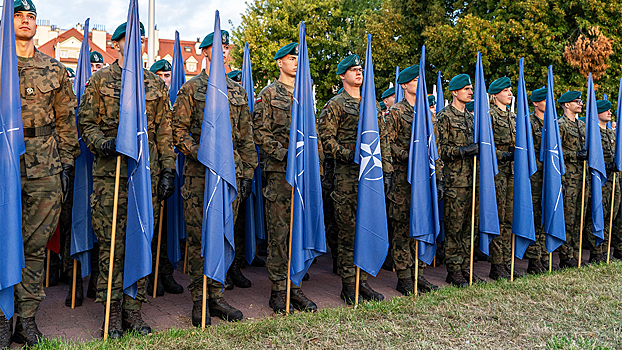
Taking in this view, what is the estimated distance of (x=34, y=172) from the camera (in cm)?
357

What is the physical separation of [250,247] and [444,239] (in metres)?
2.20

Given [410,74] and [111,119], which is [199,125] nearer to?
[111,119]

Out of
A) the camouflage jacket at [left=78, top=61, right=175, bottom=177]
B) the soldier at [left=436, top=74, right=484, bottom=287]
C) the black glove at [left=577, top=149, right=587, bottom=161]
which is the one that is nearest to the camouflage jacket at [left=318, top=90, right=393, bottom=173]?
the soldier at [left=436, top=74, right=484, bottom=287]

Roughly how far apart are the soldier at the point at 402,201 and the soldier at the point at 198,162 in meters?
1.70

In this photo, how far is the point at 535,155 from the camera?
637 centimetres

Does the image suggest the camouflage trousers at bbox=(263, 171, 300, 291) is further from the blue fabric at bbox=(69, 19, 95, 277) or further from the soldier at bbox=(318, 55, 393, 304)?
the blue fabric at bbox=(69, 19, 95, 277)

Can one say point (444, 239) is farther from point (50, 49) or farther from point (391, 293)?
point (50, 49)

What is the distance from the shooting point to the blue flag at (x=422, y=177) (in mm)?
5105

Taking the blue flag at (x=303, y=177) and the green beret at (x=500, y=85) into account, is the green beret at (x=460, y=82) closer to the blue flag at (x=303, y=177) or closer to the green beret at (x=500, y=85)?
the green beret at (x=500, y=85)

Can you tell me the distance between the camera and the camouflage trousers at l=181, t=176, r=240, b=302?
4.10m

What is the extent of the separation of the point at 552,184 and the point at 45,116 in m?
5.48

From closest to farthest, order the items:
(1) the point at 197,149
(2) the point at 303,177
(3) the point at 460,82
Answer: (1) the point at 197,149 < (2) the point at 303,177 < (3) the point at 460,82

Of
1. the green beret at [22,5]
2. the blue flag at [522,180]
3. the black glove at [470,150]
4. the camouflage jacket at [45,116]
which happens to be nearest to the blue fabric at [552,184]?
the blue flag at [522,180]

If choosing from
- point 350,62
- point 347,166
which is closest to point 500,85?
point 350,62
